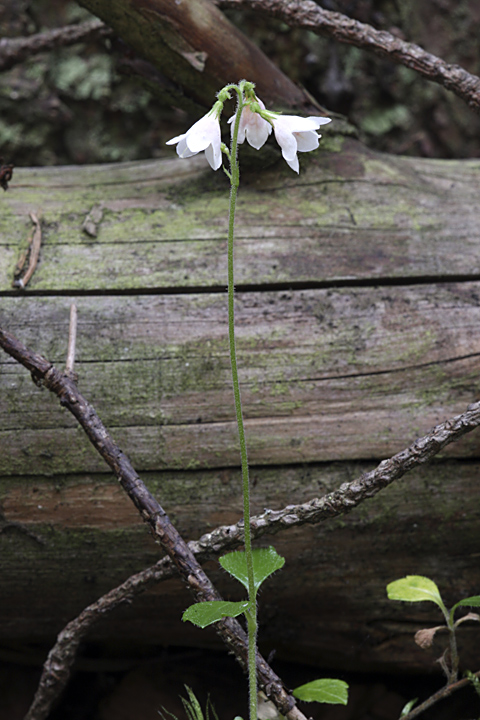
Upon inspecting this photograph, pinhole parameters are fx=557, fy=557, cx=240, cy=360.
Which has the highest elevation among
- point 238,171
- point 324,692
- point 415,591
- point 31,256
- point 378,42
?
point 378,42

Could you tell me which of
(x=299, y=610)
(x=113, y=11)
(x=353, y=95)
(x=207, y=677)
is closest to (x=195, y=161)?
(x=113, y=11)

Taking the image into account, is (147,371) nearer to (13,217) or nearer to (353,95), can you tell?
(13,217)

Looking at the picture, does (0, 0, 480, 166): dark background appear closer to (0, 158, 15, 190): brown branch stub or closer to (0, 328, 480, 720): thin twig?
(0, 158, 15, 190): brown branch stub

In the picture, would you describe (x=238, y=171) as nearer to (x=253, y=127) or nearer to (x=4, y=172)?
(x=253, y=127)

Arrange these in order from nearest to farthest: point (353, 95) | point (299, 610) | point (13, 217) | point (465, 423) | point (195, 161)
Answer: point (465, 423) → point (299, 610) → point (13, 217) → point (195, 161) → point (353, 95)

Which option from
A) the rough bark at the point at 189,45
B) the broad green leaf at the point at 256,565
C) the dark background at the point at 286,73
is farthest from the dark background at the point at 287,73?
the broad green leaf at the point at 256,565

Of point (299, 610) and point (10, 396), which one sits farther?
point (299, 610)

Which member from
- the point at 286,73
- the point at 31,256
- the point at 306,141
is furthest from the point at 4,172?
the point at 286,73

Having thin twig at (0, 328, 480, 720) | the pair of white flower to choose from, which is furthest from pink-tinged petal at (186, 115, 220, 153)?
thin twig at (0, 328, 480, 720)
